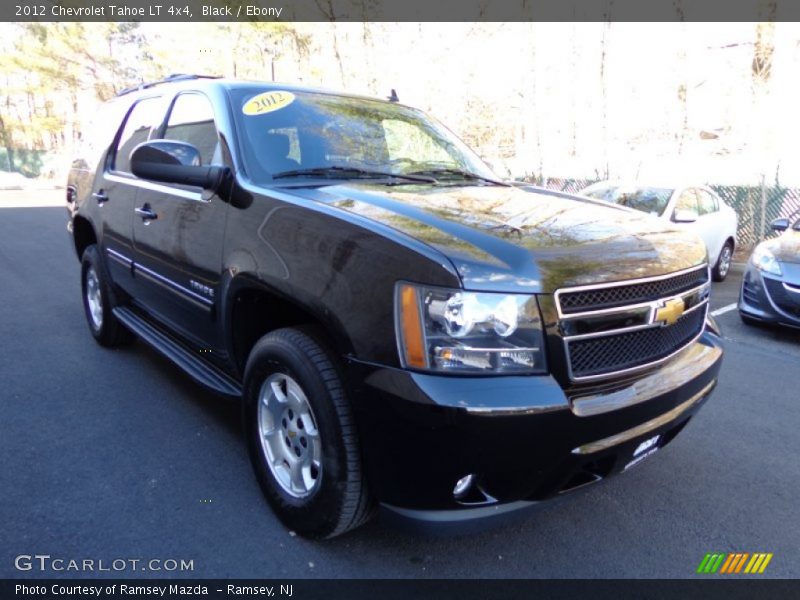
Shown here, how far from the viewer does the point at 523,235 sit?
2184mm

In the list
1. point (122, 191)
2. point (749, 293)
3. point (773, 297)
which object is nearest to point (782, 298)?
point (773, 297)

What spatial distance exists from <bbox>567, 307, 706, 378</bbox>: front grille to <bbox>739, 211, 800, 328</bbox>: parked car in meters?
3.82

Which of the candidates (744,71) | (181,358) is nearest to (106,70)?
(744,71)

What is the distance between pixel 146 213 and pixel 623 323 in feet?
9.24

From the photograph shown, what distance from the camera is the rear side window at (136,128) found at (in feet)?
12.7

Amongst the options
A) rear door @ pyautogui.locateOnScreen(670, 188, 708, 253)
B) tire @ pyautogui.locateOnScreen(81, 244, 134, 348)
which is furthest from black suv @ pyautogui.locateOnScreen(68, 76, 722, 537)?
rear door @ pyautogui.locateOnScreen(670, 188, 708, 253)

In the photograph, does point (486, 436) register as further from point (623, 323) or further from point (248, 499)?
point (248, 499)

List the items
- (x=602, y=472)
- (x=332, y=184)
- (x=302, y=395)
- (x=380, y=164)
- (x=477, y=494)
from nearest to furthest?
(x=477, y=494) < (x=602, y=472) < (x=302, y=395) < (x=332, y=184) < (x=380, y=164)

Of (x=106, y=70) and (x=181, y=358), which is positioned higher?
(x=106, y=70)

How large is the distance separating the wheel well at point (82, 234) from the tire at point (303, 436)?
10.3ft

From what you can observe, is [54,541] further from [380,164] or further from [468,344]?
[380,164]

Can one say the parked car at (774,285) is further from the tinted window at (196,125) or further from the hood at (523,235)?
the tinted window at (196,125)
